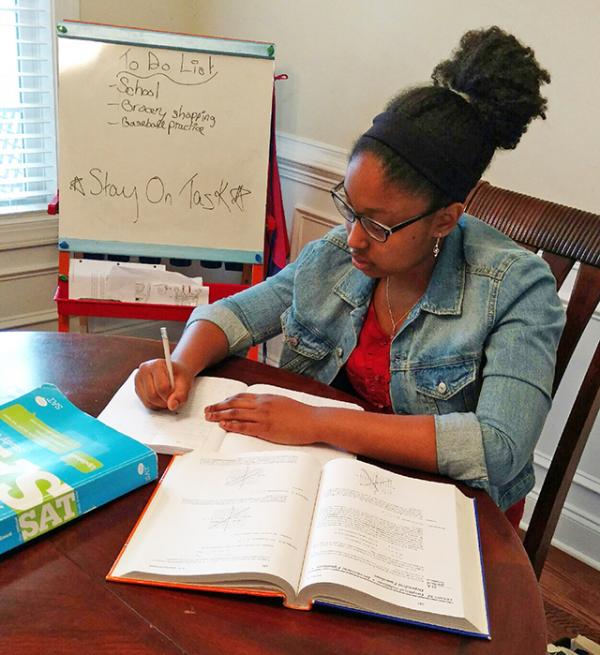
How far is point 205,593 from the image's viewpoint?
74 cm

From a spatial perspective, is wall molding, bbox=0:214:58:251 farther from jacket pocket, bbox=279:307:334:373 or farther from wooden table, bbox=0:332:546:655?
wooden table, bbox=0:332:546:655

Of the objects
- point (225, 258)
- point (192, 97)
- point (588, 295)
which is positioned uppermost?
point (192, 97)

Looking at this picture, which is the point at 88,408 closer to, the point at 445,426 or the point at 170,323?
the point at 445,426

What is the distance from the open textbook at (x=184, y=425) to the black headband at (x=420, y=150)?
40 centimetres

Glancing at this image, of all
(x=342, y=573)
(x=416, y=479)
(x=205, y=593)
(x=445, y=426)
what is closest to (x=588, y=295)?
(x=445, y=426)

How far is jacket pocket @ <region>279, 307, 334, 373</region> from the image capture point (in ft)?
4.37

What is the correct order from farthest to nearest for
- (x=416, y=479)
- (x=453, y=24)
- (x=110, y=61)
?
(x=110, y=61) < (x=453, y=24) < (x=416, y=479)

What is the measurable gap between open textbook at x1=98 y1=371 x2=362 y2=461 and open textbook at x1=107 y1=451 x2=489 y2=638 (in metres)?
0.04

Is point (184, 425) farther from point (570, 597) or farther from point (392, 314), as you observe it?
point (570, 597)

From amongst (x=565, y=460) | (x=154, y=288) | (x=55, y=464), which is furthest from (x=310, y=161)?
(x=55, y=464)

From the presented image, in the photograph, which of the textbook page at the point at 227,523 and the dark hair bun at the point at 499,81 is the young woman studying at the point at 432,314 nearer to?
the dark hair bun at the point at 499,81

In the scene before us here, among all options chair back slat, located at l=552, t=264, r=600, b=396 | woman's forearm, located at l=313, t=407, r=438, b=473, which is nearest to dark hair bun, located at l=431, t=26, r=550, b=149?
chair back slat, located at l=552, t=264, r=600, b=396

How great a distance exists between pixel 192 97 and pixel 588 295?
138cm

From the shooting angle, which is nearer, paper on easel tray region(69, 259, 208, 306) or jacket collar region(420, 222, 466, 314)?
jacket collar region(420, 222, 466, 314)
